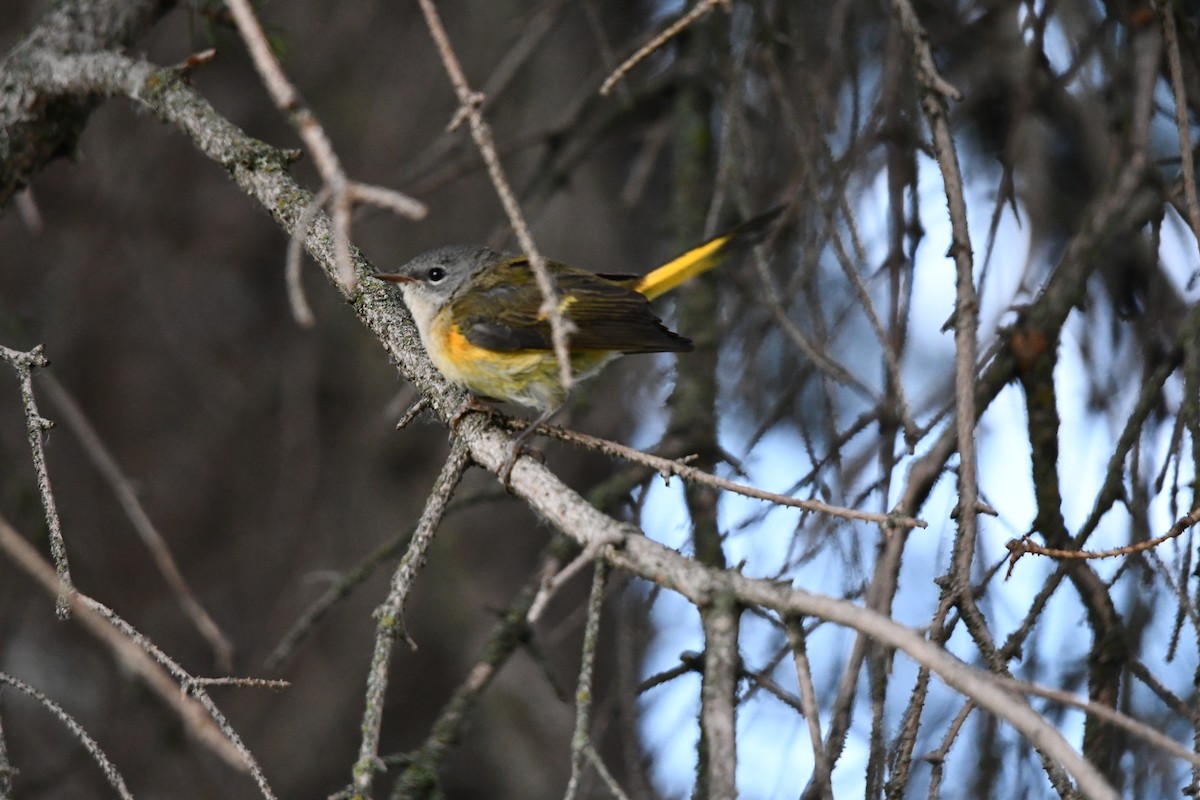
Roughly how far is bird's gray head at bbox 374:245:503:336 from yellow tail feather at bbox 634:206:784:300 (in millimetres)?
541

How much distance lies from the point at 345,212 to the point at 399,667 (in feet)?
14.3

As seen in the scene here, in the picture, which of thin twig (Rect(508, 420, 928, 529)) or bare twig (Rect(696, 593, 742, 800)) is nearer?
bare twig (Rect(696, 593, 742, 800))

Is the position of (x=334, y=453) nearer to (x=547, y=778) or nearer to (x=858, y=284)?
(x=547, y=778)

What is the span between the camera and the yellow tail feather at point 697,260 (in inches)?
128

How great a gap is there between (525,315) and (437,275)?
39 centimetres

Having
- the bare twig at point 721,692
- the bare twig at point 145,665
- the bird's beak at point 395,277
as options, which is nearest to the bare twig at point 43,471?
the bare twig at point 145,665

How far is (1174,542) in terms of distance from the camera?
7.47 feet

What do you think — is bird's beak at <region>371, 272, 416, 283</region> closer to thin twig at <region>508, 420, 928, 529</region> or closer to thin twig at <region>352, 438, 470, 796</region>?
thin twig at <region>352, 438, 470, 796</region>

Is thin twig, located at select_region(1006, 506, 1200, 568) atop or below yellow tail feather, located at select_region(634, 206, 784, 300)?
below

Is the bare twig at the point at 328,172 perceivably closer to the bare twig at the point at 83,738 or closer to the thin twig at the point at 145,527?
the bare twig at the point at 83,738

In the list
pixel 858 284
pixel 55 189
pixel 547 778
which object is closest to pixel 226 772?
pixel 547 778

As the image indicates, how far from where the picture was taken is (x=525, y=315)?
3318 mm

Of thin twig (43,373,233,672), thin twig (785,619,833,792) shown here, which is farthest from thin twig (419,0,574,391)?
thin twig (43,373,233,672)

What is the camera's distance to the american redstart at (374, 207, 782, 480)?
121 inches
